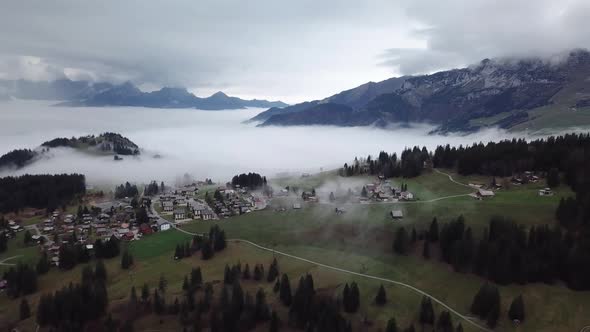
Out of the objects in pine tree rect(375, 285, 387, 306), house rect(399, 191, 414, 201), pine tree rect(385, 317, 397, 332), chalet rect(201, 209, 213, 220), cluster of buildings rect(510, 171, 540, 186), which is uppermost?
cluster of buildings rect(510, 171, 540, 186)

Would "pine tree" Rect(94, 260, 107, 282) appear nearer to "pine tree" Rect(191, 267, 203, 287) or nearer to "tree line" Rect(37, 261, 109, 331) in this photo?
"tree line" Rect(37, 261, 109, 331)

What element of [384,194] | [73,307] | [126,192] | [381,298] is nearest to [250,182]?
[126,192]

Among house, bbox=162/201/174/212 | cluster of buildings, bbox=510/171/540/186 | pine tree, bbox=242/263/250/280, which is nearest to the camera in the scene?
pine tree, bbox=242/263/250/280

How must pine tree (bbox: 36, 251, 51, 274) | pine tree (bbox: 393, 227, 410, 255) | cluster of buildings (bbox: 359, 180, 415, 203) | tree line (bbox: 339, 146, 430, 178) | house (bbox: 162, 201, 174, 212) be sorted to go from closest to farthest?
pine tree (bbox: 393, 227, 410, 255)
pine tree (bbox: 36, 251, 51, 274)
cluster of buildings (bbox: 359, 180, 415, 203)
house (bbox: 162, 201, 174, 212)
tree line (bbox: 339, 146, 430, 178)

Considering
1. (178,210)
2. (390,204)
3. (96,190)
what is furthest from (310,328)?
(96,190)

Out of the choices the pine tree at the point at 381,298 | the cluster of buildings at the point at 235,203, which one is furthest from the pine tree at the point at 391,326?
the cluster of buildings at the point at 235,203

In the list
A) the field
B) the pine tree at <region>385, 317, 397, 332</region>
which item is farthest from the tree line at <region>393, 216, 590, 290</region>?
the pine tree at <region>385, 317, 397, 332</region>

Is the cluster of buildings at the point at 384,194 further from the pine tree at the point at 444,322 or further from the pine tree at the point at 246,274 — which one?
the pine tree at the point at 444,322
